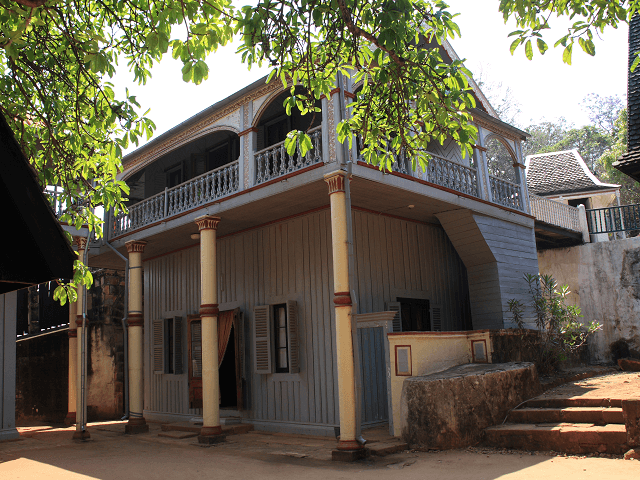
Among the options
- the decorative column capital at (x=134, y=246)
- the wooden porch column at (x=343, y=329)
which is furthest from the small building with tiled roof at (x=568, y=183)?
the decorative column capital at (x=134, y=246)

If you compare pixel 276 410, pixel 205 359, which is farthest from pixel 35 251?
pixel 276 410

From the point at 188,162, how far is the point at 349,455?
381 inches

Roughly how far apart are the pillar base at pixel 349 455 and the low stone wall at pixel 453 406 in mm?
779

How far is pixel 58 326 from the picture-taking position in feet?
53.4

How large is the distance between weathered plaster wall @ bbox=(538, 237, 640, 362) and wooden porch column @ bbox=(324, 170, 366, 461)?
30.8 ft

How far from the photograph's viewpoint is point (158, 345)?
46.9ft

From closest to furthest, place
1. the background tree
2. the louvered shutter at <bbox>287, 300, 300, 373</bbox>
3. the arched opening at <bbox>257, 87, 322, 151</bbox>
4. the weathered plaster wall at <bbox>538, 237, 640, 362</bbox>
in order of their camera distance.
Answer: the louvered shutter at <bbox>287, 300, 300, 373</bbox> < the arched opening at <bbox>257, 87, 322, 151</bbox> < the weathered plaster wall at <bbox>538, 237, 640, 362</bbox> < the background tree

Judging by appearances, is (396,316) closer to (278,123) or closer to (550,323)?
(550,323)

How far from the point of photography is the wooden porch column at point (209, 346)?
33.7 ft

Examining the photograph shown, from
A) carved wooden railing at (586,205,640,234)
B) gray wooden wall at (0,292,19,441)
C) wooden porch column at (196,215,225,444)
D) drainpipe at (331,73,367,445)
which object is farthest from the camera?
carved wooden railing at (586,205,640,234)

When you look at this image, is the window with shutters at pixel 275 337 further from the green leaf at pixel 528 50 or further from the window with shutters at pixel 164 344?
the green leaf at pixel 528 50

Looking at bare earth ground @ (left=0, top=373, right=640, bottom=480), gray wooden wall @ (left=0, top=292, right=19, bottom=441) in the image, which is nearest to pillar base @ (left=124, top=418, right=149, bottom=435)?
bare earth ground @ (left=0, top=373, right=640, bottom=480)

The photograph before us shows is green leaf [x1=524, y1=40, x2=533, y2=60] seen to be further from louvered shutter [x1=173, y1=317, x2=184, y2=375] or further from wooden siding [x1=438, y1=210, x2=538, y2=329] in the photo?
louvered shutter [x1=173, y1=317, x2=184, y2=375]

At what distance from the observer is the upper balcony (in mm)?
9906
